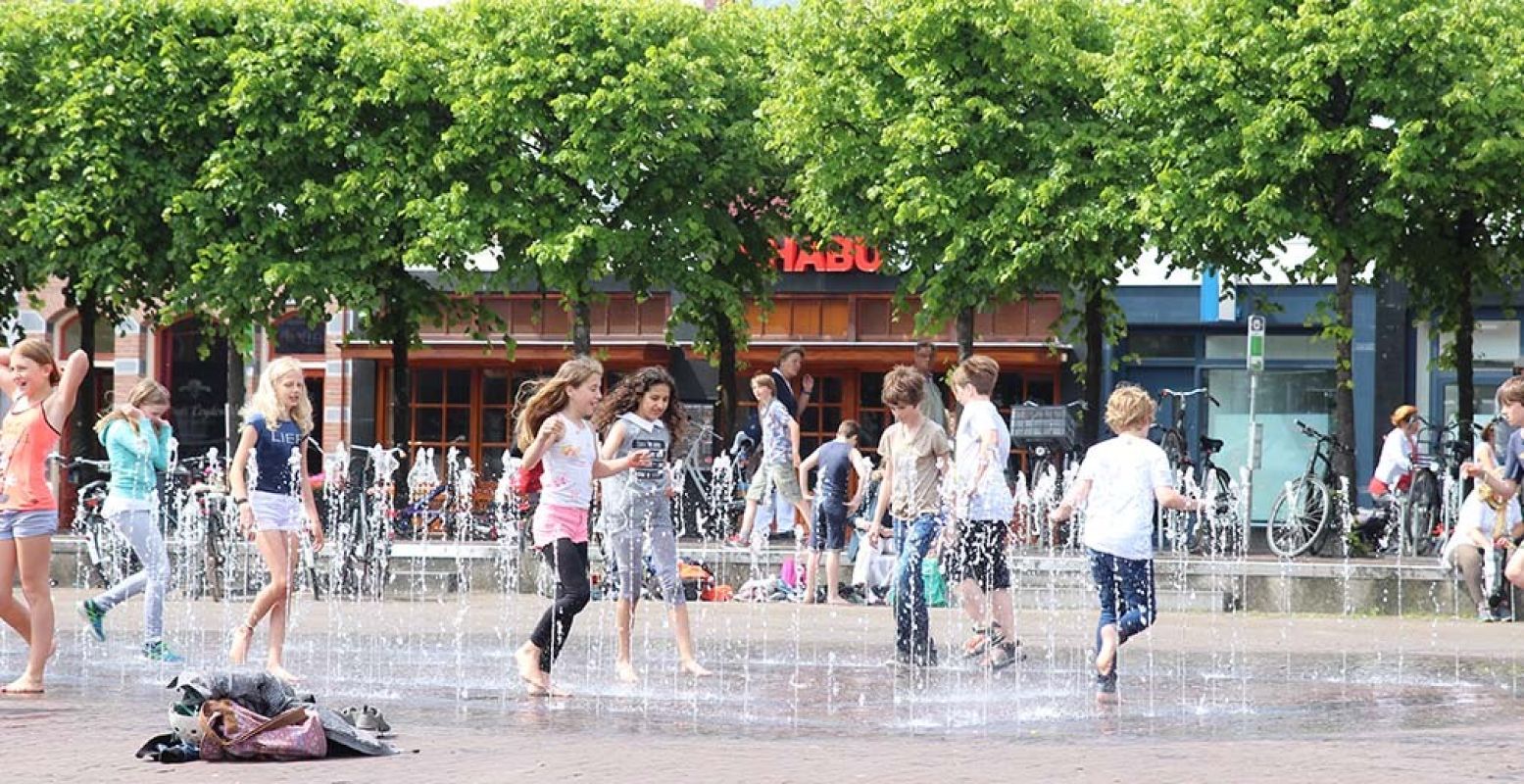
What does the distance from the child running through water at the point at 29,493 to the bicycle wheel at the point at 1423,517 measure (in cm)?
1527

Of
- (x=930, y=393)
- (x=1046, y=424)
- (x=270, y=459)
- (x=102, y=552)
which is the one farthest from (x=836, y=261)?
(x=270, y=459)

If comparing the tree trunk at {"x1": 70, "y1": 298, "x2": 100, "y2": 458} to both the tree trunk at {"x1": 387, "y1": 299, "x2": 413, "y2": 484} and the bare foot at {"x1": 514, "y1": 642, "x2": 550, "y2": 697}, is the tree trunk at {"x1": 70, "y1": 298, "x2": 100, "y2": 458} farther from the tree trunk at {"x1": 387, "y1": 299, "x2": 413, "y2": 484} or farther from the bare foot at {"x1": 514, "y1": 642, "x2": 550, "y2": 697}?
the bare foot at {"x1": 514, "y1": 642, "x2": 550, "y2": 697}

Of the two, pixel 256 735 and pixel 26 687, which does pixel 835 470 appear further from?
pixel 256 735

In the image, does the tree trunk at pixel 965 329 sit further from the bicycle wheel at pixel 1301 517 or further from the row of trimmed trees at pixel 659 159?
the bicycle wheel at pixel 1301 517

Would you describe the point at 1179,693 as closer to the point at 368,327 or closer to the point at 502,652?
the point at 502,652


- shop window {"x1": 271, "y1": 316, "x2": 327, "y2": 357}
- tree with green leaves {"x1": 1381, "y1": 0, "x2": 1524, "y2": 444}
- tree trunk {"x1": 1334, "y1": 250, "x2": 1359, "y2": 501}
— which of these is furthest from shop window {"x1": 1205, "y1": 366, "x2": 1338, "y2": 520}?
shop window {"x1": 271, "y1": 316, "x2": 327, "y2": 357}

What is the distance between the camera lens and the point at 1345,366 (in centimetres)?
2547

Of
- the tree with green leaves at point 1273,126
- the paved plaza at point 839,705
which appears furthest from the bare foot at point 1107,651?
the tree with green leaves at point 1273,126

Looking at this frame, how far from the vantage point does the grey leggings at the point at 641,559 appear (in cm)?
1332

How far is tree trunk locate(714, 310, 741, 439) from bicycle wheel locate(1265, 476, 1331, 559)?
851 centimetres

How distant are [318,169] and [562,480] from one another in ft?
61.4

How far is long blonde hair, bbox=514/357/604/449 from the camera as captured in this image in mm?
13017

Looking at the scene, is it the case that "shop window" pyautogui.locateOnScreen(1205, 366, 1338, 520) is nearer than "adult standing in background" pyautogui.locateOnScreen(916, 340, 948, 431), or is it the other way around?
"adult standing in background" pyautogui.locateOnScreen(916, 340, 948, 431)

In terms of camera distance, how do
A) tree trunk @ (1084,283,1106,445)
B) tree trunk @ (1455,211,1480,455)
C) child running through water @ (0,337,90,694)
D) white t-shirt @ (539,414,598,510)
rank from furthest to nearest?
1. tree trunk @ (1084,283,1106,445)
2. tree trunk @ (1455,211,1480,455)
3. white t-shirt @ (539,414,598,510)
4. child running through water @ (0,337,90,694)
